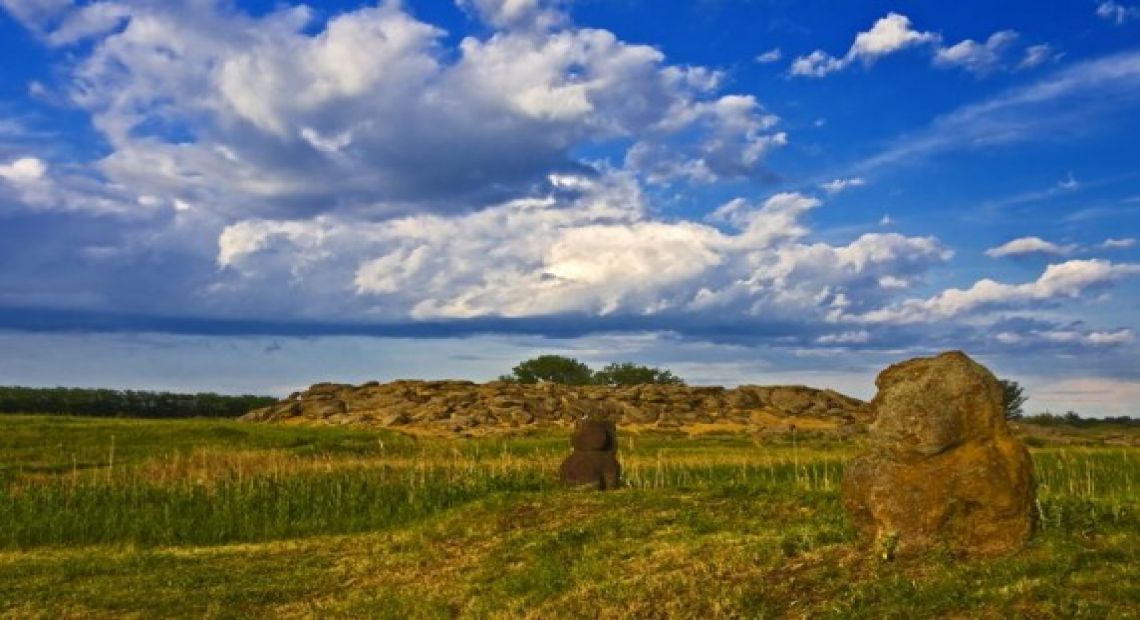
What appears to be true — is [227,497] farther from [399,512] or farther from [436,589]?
[436,589]

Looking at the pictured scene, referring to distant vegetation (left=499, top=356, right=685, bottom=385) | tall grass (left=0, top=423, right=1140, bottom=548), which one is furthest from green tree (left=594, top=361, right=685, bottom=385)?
tall grass (left=0, top=423, right=1140, bottom=548)

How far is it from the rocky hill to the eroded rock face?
114 ft

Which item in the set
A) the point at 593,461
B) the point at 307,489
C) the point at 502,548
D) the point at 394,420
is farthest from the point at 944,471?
the point at 394,420

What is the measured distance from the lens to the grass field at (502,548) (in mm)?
9430

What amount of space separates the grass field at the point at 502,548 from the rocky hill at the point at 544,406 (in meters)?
18.4

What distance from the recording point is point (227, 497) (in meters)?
22.5

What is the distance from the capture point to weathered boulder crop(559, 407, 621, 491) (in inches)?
749

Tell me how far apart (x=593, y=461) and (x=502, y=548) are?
196 inches

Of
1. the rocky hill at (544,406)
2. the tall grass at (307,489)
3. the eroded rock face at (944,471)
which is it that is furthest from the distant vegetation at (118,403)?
the eroded rock face at (944,471)

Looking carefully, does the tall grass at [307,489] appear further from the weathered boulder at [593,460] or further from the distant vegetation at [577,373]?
the distant vegetation at [577,373]

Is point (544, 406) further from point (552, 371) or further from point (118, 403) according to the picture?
point (118, 403)

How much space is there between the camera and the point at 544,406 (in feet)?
165

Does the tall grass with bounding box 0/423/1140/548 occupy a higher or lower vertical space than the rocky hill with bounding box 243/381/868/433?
lower

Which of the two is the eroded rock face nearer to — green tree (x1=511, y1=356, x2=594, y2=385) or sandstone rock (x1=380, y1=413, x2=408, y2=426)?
sandstone rock (x1=380, y1=413, x2=408, y2=426)
